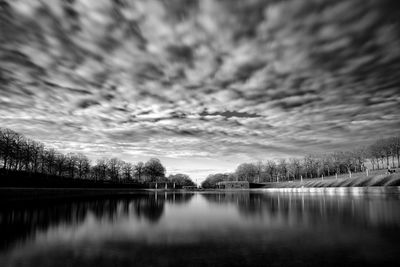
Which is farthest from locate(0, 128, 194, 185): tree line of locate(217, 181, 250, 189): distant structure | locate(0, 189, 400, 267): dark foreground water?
locate(0, 189, 400, 267): dark foreground water

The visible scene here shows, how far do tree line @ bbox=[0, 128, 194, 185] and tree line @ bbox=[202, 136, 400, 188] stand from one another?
69086mm

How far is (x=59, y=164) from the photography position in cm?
9756

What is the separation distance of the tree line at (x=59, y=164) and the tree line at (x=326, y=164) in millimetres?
69086

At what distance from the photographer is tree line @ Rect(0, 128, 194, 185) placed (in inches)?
2955

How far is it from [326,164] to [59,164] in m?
133

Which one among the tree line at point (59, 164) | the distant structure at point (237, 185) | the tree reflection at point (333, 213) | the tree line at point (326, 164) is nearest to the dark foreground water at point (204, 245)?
the tree reflection at point (333, 213)

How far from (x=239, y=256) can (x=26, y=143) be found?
93.9 metres

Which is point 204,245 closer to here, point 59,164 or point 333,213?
point 333,213

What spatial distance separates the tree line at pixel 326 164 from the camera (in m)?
107

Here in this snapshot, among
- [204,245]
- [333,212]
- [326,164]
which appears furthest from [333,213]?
[326,164]

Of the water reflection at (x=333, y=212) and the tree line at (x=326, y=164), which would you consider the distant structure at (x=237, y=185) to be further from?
the water reflection at (x=333, y=212)

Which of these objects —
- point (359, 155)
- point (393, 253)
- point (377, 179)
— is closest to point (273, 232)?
point (393, 253)

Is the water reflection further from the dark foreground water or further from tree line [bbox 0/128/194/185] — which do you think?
tree line [bbox 0/128/194/185]

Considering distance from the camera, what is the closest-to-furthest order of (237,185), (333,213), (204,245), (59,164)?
(204,245) < (333,213) < (59,164) < (237,185)
